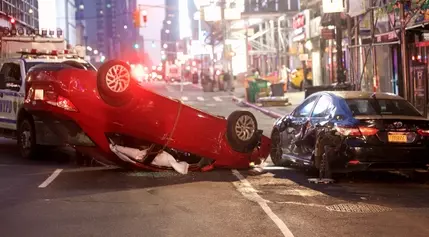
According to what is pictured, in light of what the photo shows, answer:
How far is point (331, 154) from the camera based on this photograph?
35.6 ft

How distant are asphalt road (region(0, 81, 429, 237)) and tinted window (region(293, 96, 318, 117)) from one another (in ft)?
3.43

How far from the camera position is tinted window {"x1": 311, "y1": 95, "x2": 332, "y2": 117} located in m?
11.6

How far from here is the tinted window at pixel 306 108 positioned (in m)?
12.3

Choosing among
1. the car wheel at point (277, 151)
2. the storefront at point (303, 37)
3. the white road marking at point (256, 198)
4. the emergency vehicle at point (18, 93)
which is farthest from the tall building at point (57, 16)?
the white road marking at point (256, 198)

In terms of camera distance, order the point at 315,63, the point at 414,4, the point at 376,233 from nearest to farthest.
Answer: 1. the point at 376,233
2. the point at 414,4
3. the point at 315,63

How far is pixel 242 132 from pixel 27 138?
440cm

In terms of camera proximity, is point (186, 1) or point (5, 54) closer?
point (5, 54)

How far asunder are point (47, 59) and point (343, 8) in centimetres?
1146

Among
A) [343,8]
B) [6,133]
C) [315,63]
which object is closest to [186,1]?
[315,63]

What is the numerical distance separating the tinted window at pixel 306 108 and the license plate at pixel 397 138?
186cm

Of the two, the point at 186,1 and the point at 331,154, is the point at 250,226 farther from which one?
the point at 186,1

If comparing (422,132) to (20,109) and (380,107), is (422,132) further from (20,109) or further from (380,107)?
(20,109)

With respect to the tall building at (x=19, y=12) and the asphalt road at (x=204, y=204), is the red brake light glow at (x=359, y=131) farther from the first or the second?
the tall building at (x=19, y=12)

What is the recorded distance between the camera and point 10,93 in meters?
14.6
